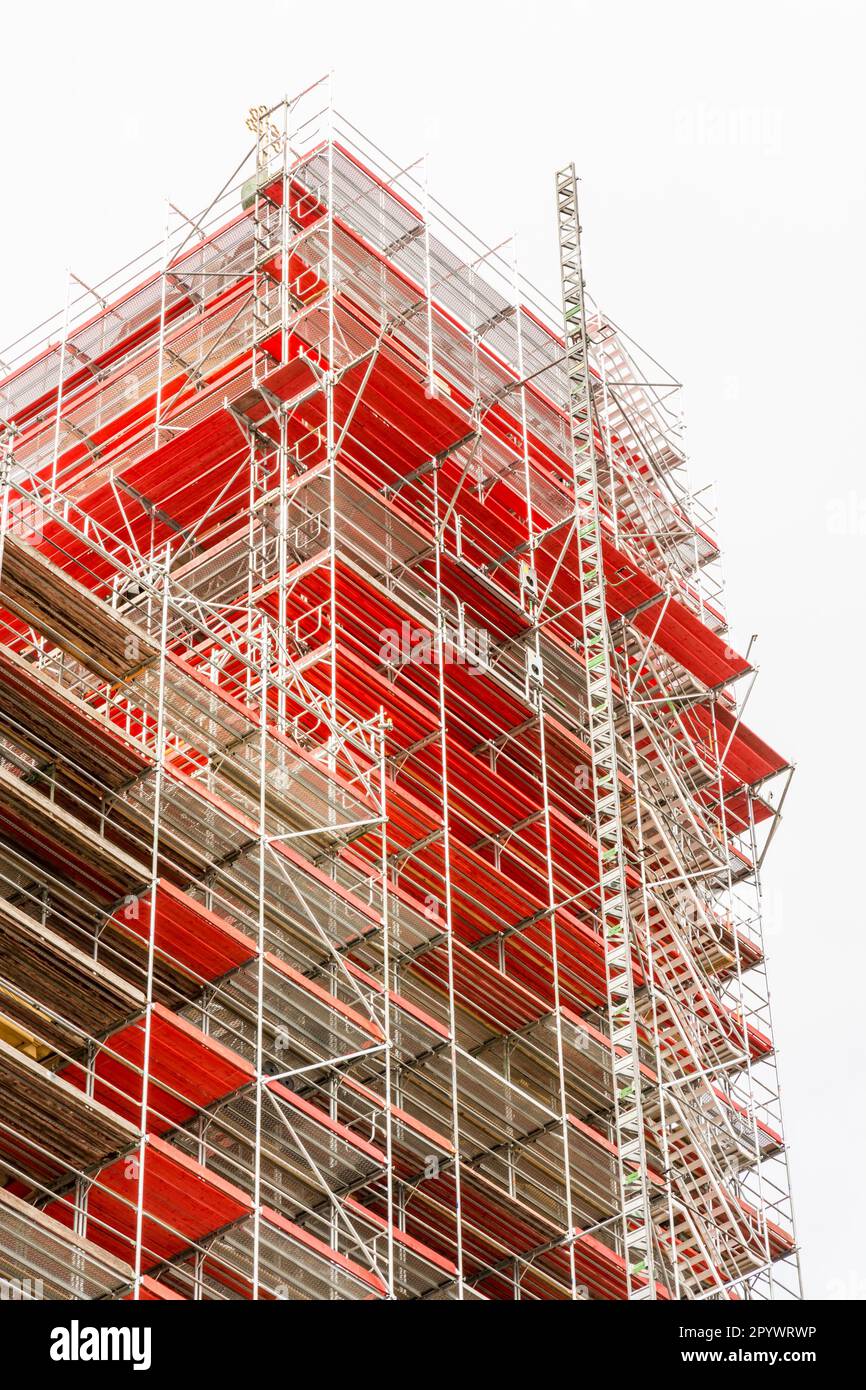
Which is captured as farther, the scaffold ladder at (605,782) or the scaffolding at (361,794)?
the scaffold ladder at (605,782)

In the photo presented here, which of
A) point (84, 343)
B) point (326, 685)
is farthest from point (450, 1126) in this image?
point (84, 343)

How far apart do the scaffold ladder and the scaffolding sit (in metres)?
0.12

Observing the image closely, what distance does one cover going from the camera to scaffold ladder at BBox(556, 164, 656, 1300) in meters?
45.7

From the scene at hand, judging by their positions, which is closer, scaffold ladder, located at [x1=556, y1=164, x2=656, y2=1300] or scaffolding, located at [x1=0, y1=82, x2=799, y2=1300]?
scaffolding, located at [x1=0, y1=82, x2=799, y2=1300]

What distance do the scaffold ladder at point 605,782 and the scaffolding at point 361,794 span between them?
115mm

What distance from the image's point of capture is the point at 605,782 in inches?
2061

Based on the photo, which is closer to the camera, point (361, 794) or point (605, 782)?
point (361, 794)

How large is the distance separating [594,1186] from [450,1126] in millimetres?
3817

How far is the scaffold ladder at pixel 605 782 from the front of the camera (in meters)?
45.7

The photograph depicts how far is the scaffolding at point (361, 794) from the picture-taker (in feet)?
118

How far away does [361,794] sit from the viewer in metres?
43.0

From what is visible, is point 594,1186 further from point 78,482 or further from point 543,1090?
point 78,482

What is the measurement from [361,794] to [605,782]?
1019 cm
